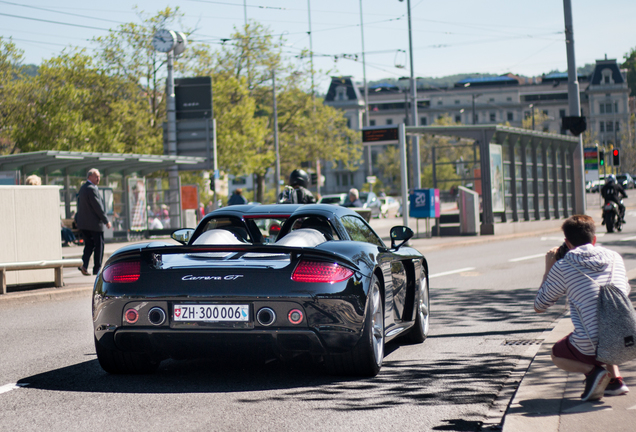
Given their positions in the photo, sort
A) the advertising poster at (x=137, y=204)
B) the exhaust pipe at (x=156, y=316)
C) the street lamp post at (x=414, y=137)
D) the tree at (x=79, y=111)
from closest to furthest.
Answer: the exhaust pipe at (x=156, y=316) → the advertising poster at (x=137, y=204) → the street lamp post at (x=414, y=137) → the tree at (x=79, y=111)

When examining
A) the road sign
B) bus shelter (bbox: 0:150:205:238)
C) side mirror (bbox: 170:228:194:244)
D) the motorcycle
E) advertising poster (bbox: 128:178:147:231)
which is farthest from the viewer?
advertising poster (bbox: 128:178:147:231)

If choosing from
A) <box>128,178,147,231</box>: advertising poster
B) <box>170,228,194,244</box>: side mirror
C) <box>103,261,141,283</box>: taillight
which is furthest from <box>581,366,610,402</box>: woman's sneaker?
<box>128,178,147,231</box>: advertising poster

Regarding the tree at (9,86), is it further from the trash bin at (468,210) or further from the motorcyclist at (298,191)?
the motorcyclist at (298,191)

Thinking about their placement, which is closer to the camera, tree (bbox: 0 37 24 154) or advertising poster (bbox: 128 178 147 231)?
advertising poster (bbox: 128 178 147 231)

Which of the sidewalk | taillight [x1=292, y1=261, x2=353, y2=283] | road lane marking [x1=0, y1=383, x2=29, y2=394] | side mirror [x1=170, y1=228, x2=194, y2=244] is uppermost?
side mirror [x1=170, y1=228, x2=194, y2=244]

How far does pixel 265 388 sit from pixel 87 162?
24.1m

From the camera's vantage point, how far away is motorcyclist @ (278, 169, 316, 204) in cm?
1215

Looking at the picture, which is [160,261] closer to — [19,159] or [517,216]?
[19,159]

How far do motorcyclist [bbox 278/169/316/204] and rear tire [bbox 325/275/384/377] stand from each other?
6166mm

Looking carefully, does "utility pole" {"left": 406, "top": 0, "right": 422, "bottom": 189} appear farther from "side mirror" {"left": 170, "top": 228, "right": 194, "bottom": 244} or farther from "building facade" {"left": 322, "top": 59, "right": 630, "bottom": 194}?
"building facade" {"left": 322, "top": 59, "right": 630, "bottom": 194}

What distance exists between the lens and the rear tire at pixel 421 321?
7.47m

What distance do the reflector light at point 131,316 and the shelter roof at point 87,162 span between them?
20.4 m

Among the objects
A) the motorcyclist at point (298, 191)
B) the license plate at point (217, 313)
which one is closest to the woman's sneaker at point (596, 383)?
the license plate at point (217, 313)

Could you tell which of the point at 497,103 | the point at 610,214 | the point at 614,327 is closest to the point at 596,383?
the point at 614,327
